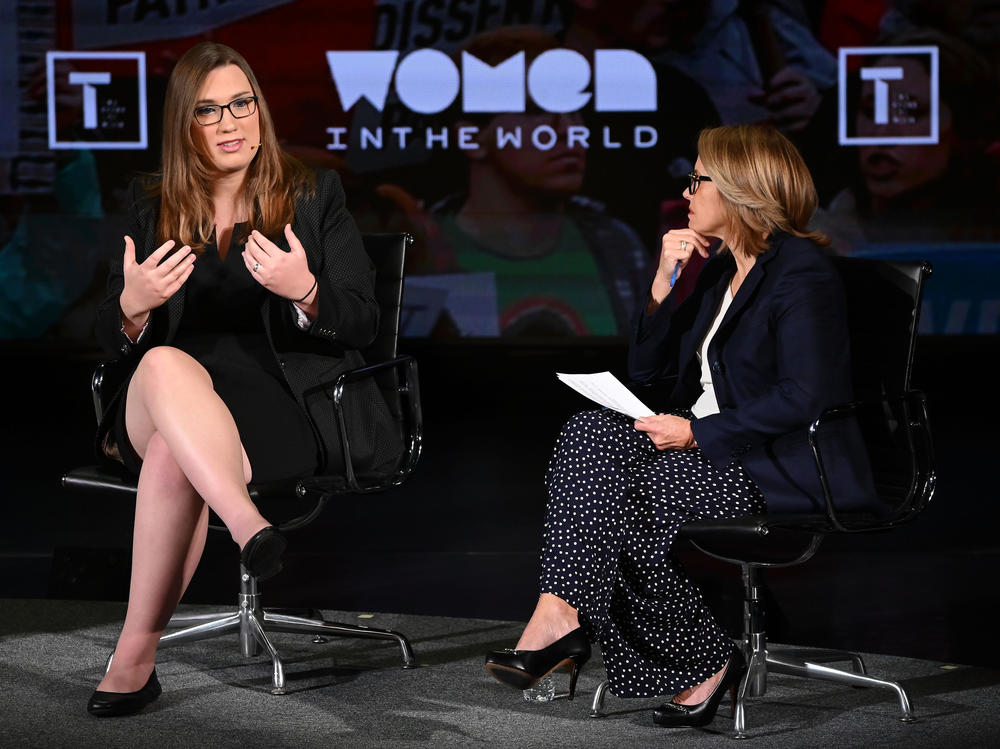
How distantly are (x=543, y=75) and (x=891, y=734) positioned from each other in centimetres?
589

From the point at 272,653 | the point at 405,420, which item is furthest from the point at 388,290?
the point at 272,653

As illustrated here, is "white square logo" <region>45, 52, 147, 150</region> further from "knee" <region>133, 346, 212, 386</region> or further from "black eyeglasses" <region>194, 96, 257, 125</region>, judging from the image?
"knee" <region>133, 346, 212, 386</region>

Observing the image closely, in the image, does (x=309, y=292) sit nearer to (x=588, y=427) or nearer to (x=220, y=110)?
(x=220, y=110)

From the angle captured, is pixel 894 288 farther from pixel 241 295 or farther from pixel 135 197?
pixel 135 197

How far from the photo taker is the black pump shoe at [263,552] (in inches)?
99.6

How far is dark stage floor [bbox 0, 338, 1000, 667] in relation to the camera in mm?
3645

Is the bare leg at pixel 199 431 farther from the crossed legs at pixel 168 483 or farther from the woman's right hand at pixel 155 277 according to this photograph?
the woman's right hand at pixel 155 277

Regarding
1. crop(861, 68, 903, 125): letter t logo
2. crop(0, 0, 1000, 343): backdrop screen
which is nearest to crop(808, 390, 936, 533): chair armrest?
crop(0, 0, 1000, 343): backdrop screen

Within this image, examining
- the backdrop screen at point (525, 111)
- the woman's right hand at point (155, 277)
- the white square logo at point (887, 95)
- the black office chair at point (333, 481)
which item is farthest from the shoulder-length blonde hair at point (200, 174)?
the white square logo at point (887, 95)

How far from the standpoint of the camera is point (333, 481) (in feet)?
9.50

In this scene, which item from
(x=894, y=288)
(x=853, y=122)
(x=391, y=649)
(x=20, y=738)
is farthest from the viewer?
(x=853, y=122)

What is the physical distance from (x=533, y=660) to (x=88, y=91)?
6291mm

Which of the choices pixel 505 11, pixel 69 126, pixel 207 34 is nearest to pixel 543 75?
pixel 505 11

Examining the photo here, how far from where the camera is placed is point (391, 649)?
324cm
